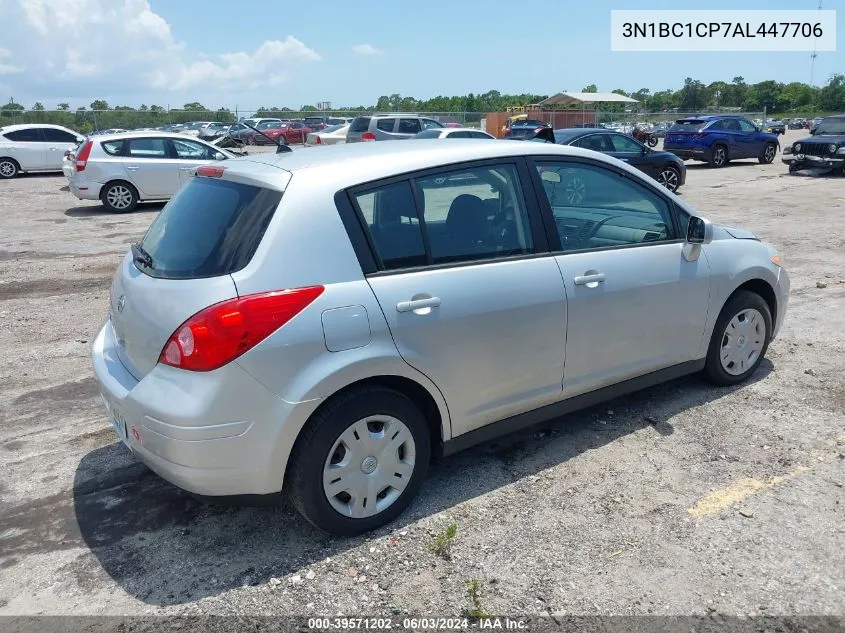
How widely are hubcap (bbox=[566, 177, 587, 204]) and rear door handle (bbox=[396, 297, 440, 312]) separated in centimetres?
125

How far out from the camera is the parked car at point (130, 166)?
46.1ft

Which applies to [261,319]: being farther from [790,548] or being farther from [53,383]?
[53,383]

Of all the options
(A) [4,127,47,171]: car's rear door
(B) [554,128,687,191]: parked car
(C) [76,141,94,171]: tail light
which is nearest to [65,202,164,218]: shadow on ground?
(C) [76,141,94,171]: tail light

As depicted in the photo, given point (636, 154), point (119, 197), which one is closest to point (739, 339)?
point (119, 197)

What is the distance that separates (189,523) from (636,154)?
15.6 meters

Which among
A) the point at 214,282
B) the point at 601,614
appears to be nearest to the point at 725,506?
the point at 601,614

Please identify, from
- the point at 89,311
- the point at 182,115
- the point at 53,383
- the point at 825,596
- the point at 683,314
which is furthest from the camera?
the point at 182,115

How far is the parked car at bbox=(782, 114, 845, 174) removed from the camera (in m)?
20.2

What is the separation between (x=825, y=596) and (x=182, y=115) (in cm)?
4780

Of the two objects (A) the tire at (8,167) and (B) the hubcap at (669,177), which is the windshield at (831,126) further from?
(A) the tire at (8,167)

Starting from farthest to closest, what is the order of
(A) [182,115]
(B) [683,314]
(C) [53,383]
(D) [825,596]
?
(A) [182,115]
(C) [53,383]
(B) [683,314]
(D) [825,596]

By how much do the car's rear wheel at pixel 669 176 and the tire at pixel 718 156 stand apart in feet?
26.3

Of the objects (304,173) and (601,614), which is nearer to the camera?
(601,614)

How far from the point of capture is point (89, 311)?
24.0ft
